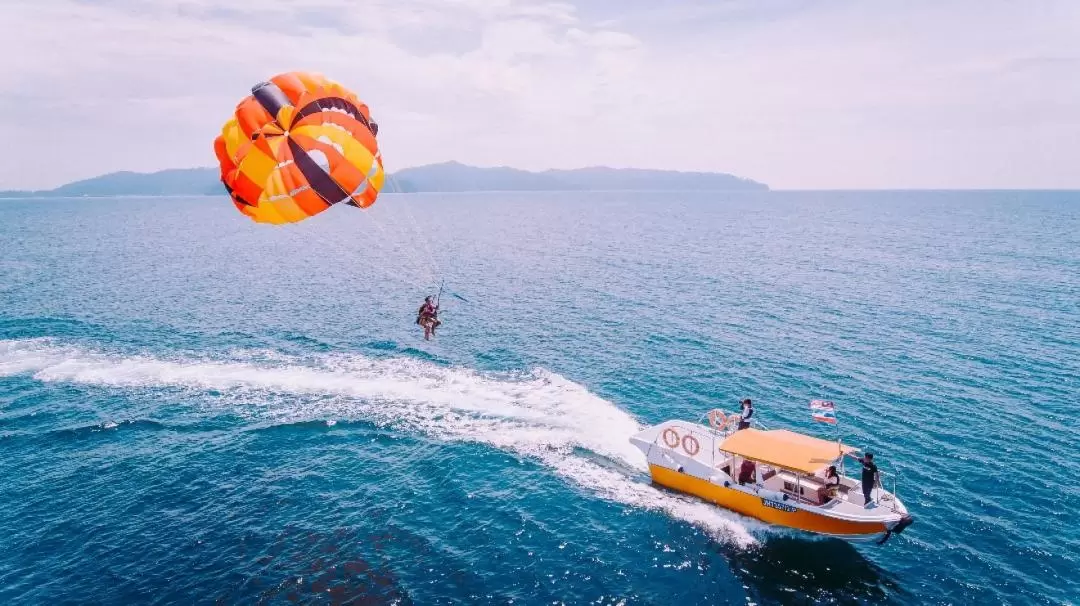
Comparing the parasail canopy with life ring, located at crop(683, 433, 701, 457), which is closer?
the parasail canopy

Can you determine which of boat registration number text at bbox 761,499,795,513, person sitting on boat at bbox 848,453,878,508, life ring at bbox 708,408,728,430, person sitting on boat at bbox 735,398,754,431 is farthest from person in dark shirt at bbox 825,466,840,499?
life ring at bbox 708,408,728,430

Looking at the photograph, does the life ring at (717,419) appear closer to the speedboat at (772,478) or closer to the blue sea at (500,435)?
the speedboat at (772,478)

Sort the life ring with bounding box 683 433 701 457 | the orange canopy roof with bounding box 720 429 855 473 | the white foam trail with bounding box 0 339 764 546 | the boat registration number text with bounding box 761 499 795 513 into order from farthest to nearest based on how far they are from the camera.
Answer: the white foam trail with bounding box 0 339 764 546 → the life ring with bounding box 683 433 701 457 → the boat registration number text with bounding box 761 499 795 513 → the orange canopy roof with bounding box 720 429 855 473

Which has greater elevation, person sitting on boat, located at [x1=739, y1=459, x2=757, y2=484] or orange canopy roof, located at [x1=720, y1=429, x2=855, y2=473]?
orange canopy roof, located at [x1=720, y1=429, x2=855, y2=473]

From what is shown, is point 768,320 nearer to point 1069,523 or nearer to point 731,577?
point 1069,523

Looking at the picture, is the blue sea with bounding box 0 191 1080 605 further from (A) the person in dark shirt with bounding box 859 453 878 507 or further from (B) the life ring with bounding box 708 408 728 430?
(B) the life ring with bounding box 708 408 728 430

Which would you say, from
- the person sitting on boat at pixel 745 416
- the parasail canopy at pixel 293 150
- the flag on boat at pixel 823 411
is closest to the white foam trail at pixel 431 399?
the person sitting on boat at pixel 745 416

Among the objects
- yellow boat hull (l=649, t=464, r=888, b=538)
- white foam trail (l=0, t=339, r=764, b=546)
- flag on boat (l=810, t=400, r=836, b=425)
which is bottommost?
yellow boat hull (l=649, t=464, r=888, b=538)
